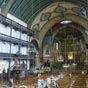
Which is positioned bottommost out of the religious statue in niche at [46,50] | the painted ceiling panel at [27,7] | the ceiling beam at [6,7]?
the religious statue in niche at [46,50]

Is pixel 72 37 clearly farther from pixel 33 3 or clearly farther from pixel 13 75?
pixel 13 75

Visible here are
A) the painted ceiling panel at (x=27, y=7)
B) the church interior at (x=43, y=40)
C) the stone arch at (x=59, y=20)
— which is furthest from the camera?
the stone arch at (x=59, y=20)

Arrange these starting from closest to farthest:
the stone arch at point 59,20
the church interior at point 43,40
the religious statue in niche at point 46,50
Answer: the church interior at point 43,40 → the stone arch at point 59,20 → the religious statue in niche at point 46,50

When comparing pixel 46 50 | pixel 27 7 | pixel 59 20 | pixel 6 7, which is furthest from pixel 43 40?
pixel 6 7

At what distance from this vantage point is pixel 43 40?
123ft

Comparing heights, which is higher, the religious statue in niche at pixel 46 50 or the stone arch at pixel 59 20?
the stone arch at pixel 59 20

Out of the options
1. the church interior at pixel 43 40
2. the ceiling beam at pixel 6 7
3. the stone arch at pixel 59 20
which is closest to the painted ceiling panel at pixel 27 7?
the church interior at pixel 43 40

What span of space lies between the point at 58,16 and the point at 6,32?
1455 cm

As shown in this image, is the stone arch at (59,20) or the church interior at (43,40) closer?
the church interior at (43,40)

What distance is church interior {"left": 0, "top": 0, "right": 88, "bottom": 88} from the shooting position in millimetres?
21642

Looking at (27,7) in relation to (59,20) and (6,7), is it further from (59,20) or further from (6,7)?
(59,20)

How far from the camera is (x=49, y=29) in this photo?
1455 inches

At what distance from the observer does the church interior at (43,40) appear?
71.0 ft

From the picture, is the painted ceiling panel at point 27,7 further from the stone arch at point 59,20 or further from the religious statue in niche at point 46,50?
the religious statue in niche at point 46,50
